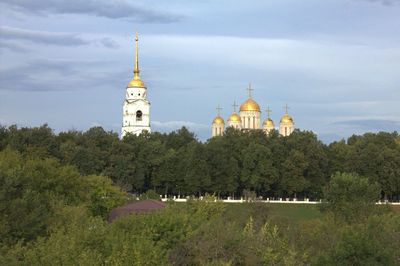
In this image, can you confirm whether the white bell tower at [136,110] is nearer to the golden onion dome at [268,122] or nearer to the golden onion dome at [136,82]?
the golden onion dome at [136,82]

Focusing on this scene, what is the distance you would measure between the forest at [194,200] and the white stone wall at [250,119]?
2125cm

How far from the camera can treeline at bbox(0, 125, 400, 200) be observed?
288 feet

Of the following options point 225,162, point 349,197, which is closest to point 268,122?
point 225,162

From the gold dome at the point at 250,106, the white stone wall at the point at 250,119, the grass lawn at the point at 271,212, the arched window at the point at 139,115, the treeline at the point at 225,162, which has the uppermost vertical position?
the gold dome at the point at 250,106

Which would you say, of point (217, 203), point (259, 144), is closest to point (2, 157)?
point (217, 203)

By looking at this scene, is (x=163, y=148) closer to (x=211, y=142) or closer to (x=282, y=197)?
(x=211, y=142)

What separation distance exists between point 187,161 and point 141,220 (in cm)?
5508

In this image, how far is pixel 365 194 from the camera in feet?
190

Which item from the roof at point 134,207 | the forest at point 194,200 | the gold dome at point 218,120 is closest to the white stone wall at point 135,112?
the forest at point 194,200

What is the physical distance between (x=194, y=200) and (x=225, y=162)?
37.9 metres

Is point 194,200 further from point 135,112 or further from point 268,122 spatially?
point 268,122

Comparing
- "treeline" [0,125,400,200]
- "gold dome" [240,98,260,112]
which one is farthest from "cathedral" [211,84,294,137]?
"treeline" [0,125,400,200]

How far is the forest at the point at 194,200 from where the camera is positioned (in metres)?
30.1

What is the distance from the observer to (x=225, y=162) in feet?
293
